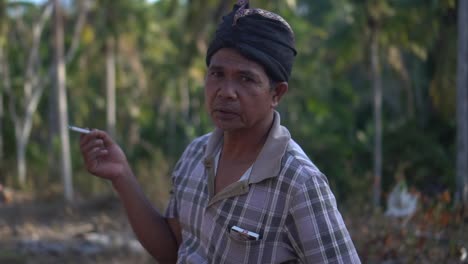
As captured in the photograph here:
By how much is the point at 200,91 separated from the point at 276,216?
77.1 feet

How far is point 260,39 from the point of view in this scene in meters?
1.81

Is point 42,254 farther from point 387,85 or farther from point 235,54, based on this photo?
point 387,85

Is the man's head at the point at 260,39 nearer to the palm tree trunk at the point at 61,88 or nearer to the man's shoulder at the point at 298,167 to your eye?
the man's shoulder at the point at 298,167

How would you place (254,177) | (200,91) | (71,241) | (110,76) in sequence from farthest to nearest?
1. (200,91)
2. (110,76)
3. (71,241)
4. (254,177)

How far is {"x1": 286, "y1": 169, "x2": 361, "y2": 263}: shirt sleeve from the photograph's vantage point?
1.70 m

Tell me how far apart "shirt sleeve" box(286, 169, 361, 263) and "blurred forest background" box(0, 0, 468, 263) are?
5.54 metres

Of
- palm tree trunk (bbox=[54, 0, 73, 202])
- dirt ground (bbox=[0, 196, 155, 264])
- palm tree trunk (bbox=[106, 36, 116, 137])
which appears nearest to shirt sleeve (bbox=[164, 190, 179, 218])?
dirt ground (bbox=[0, 196, 155, 264])

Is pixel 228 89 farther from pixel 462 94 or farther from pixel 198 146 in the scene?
pixel 462 94

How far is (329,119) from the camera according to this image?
26109mm

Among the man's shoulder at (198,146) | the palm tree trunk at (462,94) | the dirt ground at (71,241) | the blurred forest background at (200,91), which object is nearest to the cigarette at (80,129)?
the man's shoulder at (198,146)

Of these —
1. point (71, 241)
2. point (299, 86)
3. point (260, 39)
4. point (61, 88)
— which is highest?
point (260, 39)

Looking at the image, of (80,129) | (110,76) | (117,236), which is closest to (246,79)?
A: (80,129)

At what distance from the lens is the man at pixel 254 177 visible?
1.72 m

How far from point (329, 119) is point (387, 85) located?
4.77 m
